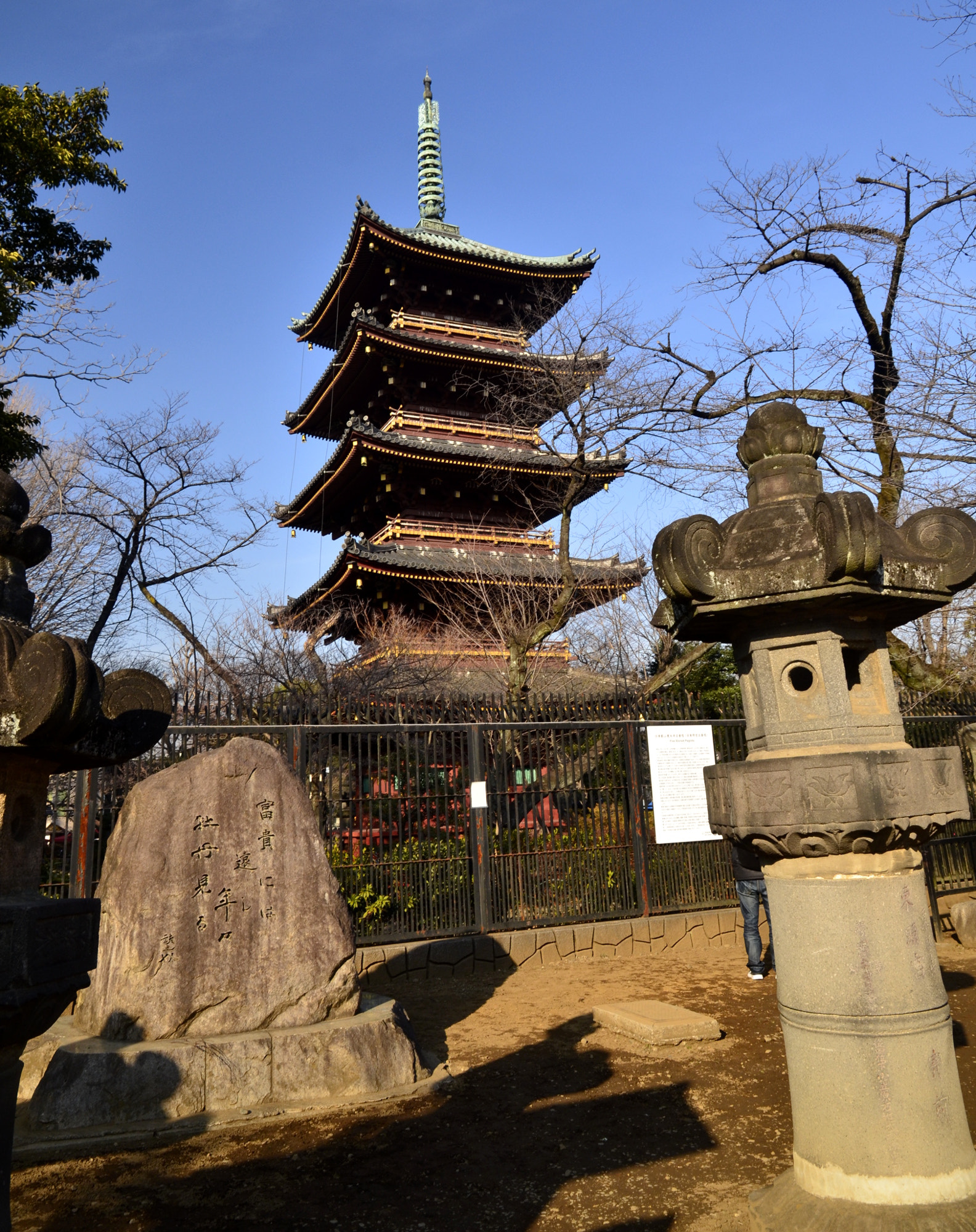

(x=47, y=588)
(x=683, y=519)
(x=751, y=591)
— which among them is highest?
(x=47, y=588)

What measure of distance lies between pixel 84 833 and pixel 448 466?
13.8 metres

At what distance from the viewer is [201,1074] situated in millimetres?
4996

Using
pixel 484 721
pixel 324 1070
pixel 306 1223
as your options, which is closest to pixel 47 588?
pixel 484 721

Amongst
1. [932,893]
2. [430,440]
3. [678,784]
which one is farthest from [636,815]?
[430,440]

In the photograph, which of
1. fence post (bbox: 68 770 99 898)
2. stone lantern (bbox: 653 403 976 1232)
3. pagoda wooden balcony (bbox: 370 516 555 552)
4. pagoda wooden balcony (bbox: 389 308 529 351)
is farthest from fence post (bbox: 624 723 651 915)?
pagoda wooden balcony (bbox: 389 308 529 351)

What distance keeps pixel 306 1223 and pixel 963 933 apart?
7859 millimetres

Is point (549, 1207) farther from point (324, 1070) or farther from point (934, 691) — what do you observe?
point (934, 691)

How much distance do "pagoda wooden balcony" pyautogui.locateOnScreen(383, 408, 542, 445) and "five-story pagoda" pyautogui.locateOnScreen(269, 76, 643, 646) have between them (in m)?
0.04

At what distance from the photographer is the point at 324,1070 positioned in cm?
519

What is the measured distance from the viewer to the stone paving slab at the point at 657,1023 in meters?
6.00

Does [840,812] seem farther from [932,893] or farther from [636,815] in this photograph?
[932,893]

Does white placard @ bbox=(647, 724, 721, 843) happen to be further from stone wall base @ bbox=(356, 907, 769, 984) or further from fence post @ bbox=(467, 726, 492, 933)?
fence post @ bbox=(467, 726, 492, 933)

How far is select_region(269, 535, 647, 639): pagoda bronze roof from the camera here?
18.6 m

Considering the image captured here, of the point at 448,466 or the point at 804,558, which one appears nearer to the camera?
the point at 804,558
